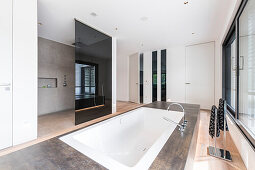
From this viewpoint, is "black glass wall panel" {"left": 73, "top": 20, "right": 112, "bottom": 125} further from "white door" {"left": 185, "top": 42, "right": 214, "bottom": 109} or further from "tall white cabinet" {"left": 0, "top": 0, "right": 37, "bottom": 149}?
"white door" {"left": 185, "top": 42, "right": 214, "bottom": 109}

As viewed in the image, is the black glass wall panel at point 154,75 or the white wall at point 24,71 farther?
the black glass wall panel at point 154,75

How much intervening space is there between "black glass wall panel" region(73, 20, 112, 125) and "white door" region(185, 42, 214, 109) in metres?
3.13

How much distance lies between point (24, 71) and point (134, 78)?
4493mm

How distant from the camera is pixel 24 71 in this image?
6.17ft

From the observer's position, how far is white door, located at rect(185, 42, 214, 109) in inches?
158

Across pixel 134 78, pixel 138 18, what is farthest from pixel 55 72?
pixel 134 78

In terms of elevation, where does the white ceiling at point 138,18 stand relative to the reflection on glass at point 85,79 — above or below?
above

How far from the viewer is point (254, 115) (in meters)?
1.32

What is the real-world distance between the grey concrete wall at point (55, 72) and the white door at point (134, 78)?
2883mm

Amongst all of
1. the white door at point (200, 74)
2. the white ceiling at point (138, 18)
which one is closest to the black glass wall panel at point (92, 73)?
the white ceiling at point (138, 18)

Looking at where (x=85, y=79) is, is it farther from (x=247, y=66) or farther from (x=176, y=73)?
(x=176, y=73)

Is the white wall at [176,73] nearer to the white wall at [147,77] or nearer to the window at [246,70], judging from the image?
the white wall at [147,77]

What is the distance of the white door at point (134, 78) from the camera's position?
5.65 m

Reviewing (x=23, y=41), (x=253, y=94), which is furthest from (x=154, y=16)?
(x=23, y=41)
